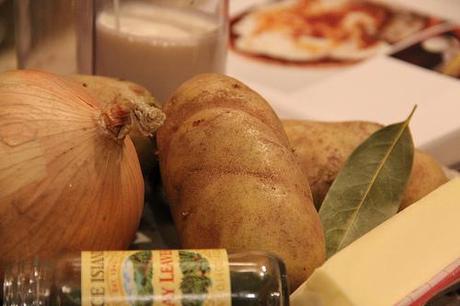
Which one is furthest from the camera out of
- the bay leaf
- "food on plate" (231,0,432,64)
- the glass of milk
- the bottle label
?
"food on plate" (231,0,432,64)

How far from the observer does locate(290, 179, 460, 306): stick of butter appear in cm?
49

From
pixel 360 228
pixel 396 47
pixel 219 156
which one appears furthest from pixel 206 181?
pixel 396 47

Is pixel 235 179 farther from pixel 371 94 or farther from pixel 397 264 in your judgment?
pixel 371 94

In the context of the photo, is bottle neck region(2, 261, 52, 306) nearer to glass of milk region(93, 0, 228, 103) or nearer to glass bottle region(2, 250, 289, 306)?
glass bottle region(2, 250, 289, 306)

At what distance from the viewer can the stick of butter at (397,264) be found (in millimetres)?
493

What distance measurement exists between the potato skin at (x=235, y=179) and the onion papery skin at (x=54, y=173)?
49 millimetres

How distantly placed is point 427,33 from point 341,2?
156mm

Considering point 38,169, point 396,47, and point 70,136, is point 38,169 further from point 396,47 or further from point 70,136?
point 396,47

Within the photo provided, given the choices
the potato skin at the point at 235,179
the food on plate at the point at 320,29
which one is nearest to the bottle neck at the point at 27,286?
the potato skin at the point at 235,179

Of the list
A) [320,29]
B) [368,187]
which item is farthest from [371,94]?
[368,187]

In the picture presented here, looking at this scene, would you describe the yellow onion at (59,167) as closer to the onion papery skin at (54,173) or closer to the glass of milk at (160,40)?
the onion papery skin at (54,173)

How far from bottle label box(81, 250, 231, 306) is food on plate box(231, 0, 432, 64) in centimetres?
68

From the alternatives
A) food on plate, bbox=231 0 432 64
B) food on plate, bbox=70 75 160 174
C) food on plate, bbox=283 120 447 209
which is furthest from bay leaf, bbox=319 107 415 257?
food on plate, bbox=231 0 432 64

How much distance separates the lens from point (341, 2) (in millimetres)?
1271
